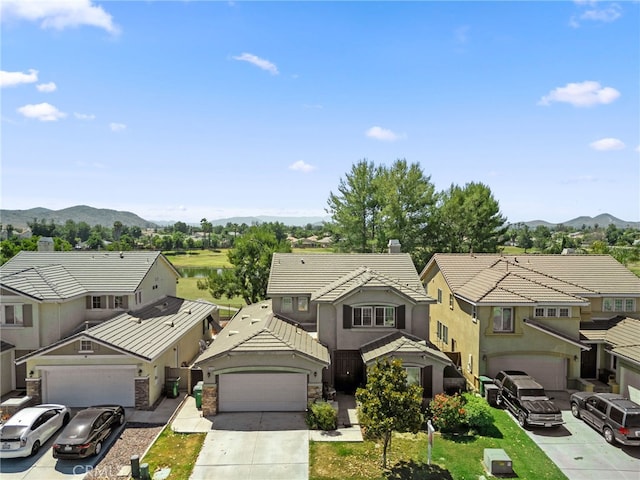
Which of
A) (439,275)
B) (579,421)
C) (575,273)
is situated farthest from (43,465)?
(575,273)

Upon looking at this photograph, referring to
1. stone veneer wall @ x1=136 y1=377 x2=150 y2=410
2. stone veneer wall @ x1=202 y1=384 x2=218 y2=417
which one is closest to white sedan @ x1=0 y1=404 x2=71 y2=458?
stone veneer wall @ x1=136 y1=377 x2=150 y2=410

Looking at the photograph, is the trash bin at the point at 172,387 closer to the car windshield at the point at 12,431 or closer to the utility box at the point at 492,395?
the car windshield at the point at 12,431

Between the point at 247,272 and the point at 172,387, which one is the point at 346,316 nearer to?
the point at 172,387

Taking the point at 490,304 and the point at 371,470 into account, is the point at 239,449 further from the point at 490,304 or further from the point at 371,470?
the point at 490,304

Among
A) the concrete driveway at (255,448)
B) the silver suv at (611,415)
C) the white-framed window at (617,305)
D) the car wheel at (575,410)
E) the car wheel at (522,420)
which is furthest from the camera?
the white-framed window at (617,305)

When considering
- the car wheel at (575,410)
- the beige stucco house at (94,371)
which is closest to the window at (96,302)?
the beige stucco house at (94,371)

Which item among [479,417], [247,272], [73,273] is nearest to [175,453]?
[479,417]
